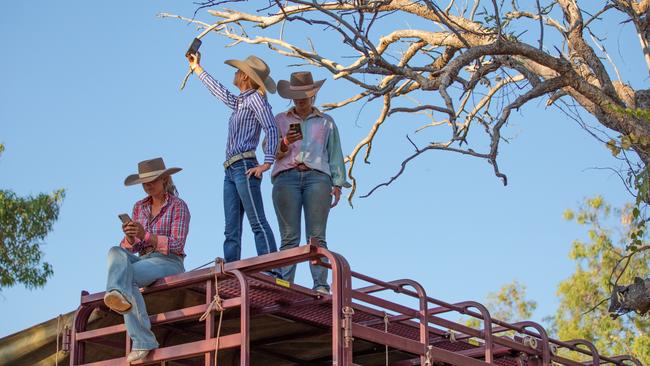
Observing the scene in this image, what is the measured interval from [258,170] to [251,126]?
451 millimetres

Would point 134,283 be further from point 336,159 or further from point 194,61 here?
point 194,61

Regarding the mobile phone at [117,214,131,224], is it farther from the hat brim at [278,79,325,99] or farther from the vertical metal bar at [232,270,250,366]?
the hat brim at [278,79,325,99]

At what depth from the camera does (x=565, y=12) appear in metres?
12.6

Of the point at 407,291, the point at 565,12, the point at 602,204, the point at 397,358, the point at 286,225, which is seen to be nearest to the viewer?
the point at 407,291

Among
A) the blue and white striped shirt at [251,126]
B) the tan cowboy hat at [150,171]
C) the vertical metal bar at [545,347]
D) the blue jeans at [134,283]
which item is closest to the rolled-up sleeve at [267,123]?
the blue and white striped shirt at [251,126]

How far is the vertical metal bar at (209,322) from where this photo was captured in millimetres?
7688

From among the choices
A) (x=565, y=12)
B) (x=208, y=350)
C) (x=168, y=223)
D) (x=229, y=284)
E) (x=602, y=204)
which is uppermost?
(x=602, y=204)

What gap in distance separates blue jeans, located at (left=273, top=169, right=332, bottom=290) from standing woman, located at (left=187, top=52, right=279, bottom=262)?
Result: 28 centimetres

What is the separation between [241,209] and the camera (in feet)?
30.2

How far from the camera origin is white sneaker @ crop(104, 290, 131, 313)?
7.82m

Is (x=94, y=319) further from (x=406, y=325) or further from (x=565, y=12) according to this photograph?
(x=565, y=12)

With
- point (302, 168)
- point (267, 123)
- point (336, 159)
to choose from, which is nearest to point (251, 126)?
point (267, 123)

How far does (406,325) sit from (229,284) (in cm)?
180

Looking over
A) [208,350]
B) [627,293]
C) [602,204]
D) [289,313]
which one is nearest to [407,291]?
[289,313]
